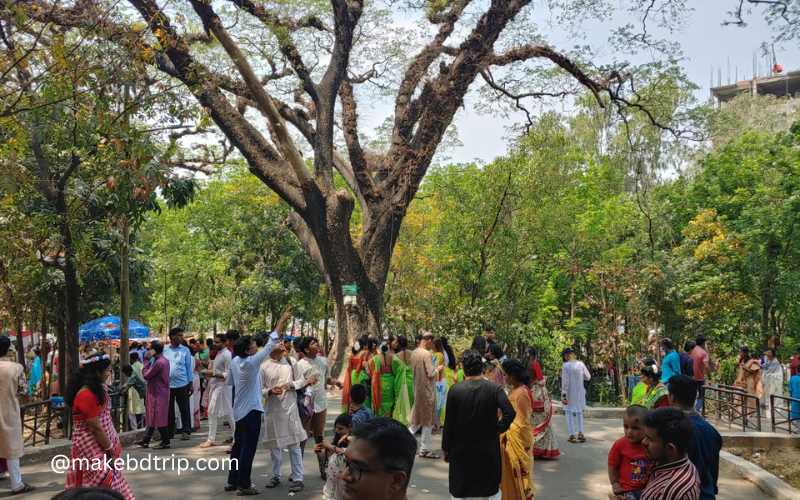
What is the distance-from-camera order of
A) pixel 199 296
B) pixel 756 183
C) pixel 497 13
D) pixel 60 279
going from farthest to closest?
pixel 199 296
pixel 756 183
pixel 497 13
pixel 60 279

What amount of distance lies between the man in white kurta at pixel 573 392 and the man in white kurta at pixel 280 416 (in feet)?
16.2

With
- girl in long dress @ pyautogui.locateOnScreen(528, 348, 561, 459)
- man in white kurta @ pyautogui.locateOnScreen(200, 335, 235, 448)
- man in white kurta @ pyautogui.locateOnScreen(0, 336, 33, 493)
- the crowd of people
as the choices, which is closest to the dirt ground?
the crowd of people

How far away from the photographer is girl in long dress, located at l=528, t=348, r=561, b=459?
382 inches

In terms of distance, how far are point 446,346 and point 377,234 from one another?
5534mm

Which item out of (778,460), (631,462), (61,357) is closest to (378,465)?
(631,462)

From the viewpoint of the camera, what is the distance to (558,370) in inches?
856

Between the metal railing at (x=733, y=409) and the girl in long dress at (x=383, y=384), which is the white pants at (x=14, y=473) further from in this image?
the metal railing at (x=733, y=409)

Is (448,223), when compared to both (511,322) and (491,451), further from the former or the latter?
(491,451)

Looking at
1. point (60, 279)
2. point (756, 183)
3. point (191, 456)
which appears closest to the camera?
point (191, 456)

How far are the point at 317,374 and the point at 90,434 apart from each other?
10.6 feet

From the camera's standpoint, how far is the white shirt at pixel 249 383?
25.1 ft

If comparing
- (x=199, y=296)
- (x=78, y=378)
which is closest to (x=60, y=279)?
(x=78, y=378)

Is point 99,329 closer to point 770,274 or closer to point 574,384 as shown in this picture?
point 574,384

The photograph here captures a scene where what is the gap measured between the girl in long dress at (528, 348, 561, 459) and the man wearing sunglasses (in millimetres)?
7432
